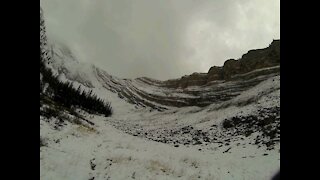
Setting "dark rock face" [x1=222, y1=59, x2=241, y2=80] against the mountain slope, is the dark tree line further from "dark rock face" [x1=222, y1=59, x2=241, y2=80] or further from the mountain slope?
"dark rock face" [x1=222, y1=59, x2=241, y2=80]

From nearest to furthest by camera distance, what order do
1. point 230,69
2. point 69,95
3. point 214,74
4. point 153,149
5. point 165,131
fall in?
point 153,149 < point 165,131 < point 69,95 < point 214,74 < point 230,69

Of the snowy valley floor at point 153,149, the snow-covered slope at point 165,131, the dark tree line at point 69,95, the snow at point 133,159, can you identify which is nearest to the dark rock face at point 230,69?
the snow-covered slope at point 165,131

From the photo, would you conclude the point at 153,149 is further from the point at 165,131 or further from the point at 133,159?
the point at 165,131

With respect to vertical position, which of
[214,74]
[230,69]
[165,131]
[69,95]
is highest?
[230,69]

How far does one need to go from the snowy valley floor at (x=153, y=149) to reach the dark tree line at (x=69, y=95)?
447mm

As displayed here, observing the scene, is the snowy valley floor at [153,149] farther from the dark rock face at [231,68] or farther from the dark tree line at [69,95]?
the dark rock face at [231,68]

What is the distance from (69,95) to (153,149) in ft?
13.2

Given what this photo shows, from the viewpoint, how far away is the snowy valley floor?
10.4 m

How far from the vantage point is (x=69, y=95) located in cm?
1405

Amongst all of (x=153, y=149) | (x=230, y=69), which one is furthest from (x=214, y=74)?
(x=153, y=149)

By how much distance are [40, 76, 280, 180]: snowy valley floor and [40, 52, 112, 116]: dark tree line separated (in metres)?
0.45

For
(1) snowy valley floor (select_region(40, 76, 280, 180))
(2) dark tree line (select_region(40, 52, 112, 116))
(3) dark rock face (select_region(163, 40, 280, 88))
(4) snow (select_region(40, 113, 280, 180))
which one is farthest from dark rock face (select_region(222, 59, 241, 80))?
(2) dark tree line (select_region(40, 52, 112, 116))
